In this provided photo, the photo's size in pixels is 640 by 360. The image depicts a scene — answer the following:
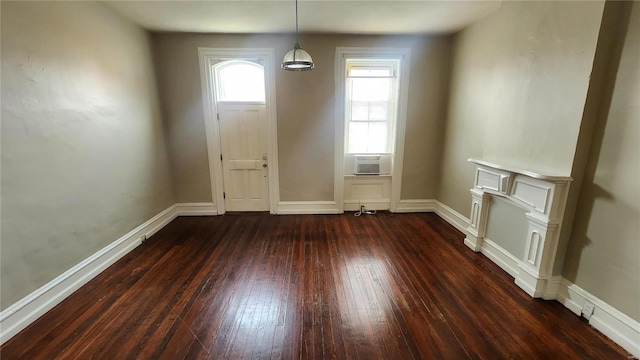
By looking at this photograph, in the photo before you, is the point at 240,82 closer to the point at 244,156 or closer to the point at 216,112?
the point at 216,112

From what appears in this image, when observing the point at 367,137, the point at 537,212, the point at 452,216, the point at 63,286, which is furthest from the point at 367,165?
the point at 63,286

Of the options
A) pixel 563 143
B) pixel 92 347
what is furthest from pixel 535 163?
pixel 92 347

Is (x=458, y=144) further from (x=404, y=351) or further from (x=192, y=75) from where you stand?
(x=192, y=75)

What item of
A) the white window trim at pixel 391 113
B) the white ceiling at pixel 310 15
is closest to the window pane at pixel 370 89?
the white window trim at pixel 391 113

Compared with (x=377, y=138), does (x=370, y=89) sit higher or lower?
higher

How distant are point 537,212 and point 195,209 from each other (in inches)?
175

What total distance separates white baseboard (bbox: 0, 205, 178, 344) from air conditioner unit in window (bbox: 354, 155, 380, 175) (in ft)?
10.4

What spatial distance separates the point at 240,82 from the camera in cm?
410

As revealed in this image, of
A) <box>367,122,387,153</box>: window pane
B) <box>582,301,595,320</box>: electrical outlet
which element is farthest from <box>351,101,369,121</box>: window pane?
<box>582,301,595,320</box>: electrical outlet

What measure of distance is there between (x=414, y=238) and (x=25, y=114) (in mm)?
4011

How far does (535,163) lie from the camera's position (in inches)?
94.3

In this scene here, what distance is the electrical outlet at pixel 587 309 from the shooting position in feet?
6.58

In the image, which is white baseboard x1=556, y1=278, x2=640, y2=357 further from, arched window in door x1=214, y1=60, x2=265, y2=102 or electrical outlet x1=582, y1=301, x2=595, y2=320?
arched window in door x1=214, y1=60, x2=265, y2=102

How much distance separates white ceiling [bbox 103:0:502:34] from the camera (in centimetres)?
280
